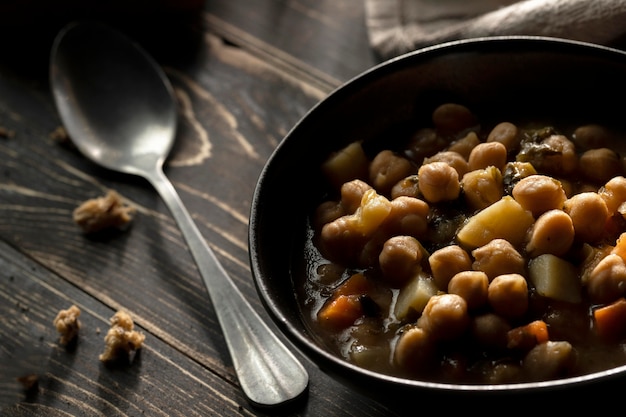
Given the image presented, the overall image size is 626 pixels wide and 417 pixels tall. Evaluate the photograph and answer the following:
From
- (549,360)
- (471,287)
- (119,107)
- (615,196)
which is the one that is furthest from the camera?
(119,107)

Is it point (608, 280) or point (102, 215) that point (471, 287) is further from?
point (102, 215)

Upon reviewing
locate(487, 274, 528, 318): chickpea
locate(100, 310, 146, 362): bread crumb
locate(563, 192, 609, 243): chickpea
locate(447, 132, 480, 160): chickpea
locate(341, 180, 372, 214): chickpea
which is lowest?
locate(100, 310, 146, 362): bread crumb

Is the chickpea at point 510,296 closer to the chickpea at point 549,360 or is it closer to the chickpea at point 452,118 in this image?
the chickpea at point 549,360

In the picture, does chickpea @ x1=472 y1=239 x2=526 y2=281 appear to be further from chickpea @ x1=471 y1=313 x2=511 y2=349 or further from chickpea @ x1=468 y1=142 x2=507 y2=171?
chickpea @ x1=468 y1=142 x2=507 y2=171

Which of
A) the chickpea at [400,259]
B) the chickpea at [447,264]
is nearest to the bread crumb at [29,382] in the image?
the chickpea at [400,259]

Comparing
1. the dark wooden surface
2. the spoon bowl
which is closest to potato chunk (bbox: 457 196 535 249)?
the dark wooden surface

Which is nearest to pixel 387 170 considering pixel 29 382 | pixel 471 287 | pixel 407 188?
pixel 407 188

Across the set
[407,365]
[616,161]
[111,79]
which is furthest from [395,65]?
[111,79]

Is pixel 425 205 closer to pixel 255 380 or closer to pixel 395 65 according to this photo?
pixel 395 65
